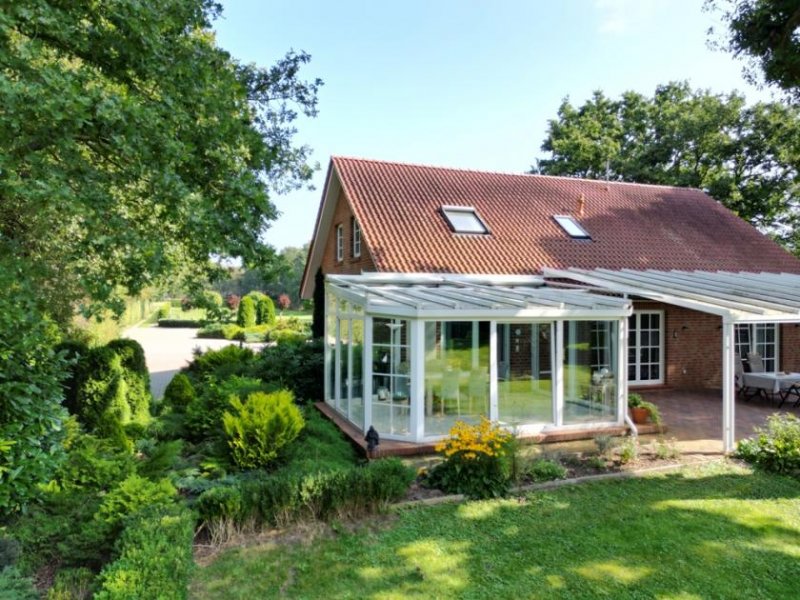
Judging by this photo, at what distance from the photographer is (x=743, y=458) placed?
8.16 metres

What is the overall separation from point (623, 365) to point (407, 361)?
13.7 ft

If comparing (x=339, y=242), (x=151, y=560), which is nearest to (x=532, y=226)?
(x=339, y=242)

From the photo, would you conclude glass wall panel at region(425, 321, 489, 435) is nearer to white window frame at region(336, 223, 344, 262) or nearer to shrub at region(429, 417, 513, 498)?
shrub at region(429, 417, 513, 498)

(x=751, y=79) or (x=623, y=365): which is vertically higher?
(x=751, y=79)

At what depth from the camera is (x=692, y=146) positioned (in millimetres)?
26719

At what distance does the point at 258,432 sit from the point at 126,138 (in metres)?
4.20

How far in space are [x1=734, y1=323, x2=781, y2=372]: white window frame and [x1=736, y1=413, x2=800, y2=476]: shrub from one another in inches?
305

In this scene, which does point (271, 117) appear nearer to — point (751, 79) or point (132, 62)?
point (132, 62)

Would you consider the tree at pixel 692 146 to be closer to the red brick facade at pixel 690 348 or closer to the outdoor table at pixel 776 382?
the red brick facade at pixel 690 348

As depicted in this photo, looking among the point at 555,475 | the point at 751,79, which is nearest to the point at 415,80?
the point at 751,79

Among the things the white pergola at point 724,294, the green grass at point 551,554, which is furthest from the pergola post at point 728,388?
the green grass at point 551,554

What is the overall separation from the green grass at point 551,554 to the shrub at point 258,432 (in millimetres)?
2027

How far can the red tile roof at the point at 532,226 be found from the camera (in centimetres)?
1328

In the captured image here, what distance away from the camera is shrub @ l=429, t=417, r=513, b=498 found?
263 inches
